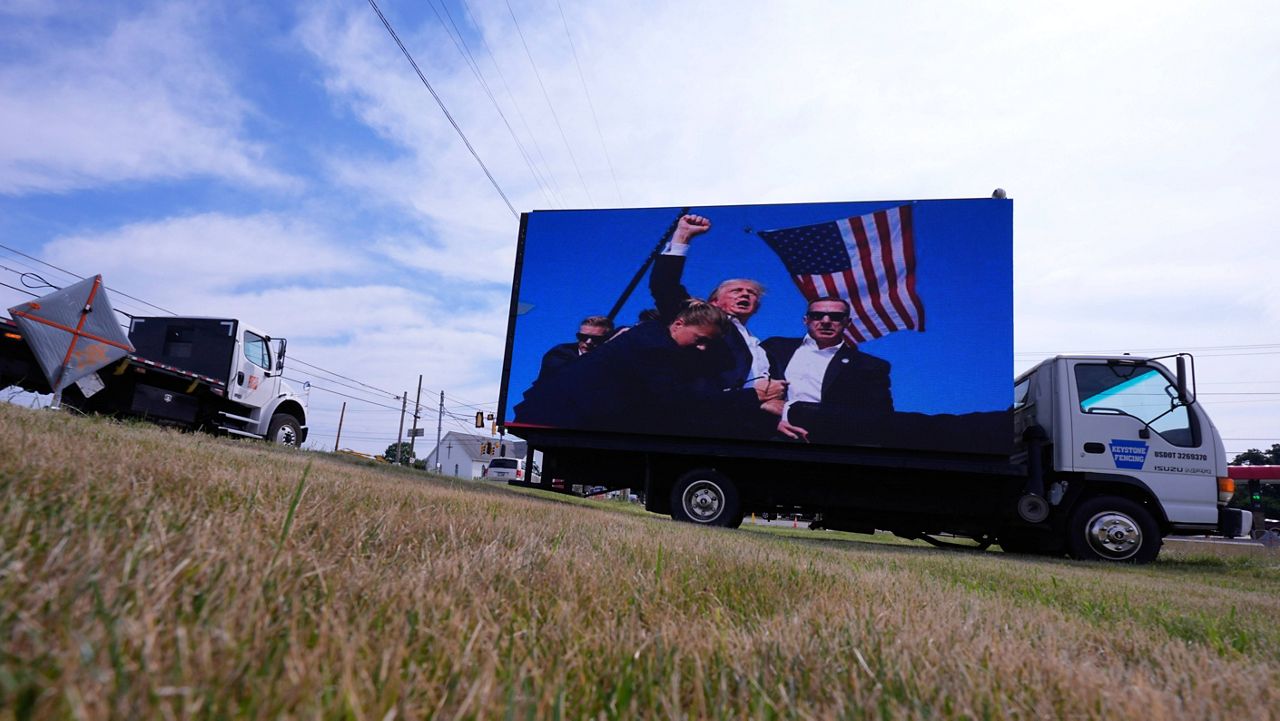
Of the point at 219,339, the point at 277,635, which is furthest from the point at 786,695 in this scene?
the point at 219,339

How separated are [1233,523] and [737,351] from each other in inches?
254

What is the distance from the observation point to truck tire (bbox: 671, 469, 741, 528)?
31.7ft

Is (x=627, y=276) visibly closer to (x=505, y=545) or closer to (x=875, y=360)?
(x=875, y=360)

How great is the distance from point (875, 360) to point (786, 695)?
25.9 ft

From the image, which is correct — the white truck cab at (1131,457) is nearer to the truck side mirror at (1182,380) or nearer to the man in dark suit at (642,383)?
the truck side mirror at (1182,380)

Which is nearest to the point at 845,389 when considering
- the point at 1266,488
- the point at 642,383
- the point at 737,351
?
the point at 737,351

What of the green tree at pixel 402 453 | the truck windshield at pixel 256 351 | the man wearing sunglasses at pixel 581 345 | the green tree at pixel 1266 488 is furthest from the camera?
the green tree at pixel 402 453

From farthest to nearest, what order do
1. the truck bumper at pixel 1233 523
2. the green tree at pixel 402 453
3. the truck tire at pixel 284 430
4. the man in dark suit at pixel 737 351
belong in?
the green tree at pixel 402 453 < the truck tire at pixel 284 430 < the man in dark suit at pixel 737 351 < the truck bumper at pixel 1233 523

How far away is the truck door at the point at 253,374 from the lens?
12.7 metres

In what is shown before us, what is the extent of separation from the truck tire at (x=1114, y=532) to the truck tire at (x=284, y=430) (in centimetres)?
1304

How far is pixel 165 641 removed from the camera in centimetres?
119

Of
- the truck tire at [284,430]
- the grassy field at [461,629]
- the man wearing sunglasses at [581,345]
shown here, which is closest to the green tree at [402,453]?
the truck tire at [284,430]

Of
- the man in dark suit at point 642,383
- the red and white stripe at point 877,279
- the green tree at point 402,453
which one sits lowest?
the green tree at point 402,453

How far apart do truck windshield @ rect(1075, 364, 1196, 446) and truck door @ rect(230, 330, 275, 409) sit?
44.1ft
